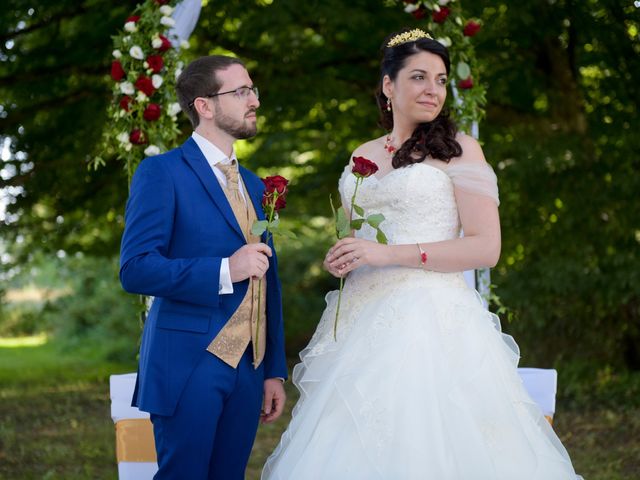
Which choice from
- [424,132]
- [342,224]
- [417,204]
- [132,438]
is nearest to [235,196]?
[342,224]

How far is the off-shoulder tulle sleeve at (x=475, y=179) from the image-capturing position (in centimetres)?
351

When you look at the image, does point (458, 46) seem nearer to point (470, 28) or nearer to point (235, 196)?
point (470, 28)

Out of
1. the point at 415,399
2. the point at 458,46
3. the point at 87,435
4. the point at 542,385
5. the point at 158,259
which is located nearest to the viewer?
the point at 158,259

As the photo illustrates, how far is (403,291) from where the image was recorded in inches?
142

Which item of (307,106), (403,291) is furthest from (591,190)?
(403,291)

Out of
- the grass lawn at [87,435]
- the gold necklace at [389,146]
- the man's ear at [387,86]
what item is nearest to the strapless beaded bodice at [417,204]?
the gold necklace at [389,146]

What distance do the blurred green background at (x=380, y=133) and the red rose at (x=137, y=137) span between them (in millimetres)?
2589

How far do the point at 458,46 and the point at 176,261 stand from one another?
316cm

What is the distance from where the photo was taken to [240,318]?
3.39m

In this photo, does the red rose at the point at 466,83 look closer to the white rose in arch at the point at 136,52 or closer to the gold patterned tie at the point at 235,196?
the white rose in arch at the point at 136,52

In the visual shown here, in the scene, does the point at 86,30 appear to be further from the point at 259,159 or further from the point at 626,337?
the point at 626,337

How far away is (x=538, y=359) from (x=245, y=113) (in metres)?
7.41

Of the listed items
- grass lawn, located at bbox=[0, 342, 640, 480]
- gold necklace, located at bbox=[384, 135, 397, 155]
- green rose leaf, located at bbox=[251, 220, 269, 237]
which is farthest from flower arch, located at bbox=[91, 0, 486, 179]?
grass lawn, located at bbox=[0, 342, 640, 480]

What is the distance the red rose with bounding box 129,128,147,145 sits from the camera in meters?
5.35
